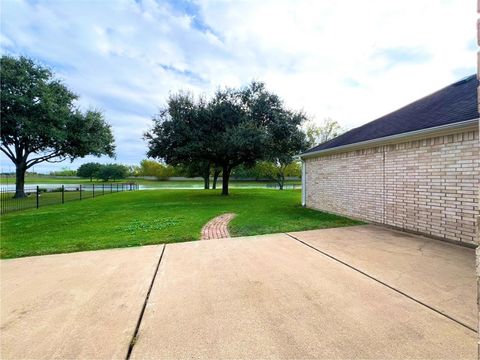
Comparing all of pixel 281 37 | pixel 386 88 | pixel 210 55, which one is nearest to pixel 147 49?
pixel 210 55

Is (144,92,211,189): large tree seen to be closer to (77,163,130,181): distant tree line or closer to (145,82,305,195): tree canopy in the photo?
(145,82,305,195): tree canopy

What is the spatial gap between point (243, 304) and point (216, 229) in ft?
11.7

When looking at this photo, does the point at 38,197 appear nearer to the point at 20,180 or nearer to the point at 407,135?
the point at 20,180

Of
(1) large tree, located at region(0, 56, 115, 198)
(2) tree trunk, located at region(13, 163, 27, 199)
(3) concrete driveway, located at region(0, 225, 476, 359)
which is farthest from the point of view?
(2) tree trunk, located at region(13, 163, 27, 199)

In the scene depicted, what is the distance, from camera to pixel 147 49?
8.72m

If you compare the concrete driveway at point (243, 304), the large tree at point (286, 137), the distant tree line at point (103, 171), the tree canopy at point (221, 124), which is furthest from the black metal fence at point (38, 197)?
the distant tree line at point (103, 171)

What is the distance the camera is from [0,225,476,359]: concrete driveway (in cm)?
174

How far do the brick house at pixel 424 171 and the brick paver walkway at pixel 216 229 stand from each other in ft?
13.3

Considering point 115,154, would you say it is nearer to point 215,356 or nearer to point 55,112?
point 55,112

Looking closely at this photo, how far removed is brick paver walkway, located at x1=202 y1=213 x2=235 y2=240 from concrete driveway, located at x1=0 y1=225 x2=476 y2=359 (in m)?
1.29

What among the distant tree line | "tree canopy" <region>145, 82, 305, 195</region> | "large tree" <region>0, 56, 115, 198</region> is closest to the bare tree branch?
"large tree" <region>0, 56, 115, 198</region>

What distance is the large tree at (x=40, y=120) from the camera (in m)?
13.3

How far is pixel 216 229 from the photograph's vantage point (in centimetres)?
583

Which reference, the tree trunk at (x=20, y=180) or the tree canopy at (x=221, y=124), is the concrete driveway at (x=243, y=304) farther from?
the tree trunk at (x=20, y=180)
